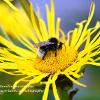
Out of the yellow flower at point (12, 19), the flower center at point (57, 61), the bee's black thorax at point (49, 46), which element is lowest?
the flower center at point (57, 61)

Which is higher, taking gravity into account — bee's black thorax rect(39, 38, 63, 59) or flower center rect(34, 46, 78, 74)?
bee's black thorax rect(39, 38, 63, 59)

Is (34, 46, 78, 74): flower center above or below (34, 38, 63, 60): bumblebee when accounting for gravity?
below

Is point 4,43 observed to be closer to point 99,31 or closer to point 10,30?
point 10,30

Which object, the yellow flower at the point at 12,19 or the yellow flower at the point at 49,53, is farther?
the yellow flower at the point at 12,19

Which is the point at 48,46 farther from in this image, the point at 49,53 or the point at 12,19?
the point at 12,19

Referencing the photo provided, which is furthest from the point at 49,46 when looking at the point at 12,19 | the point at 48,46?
the point at 12,19

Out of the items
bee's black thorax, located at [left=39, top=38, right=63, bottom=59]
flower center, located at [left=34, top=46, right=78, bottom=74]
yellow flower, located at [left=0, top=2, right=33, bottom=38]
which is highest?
yellow flower, located at [left=0, top=2, right=33, bottom=38]

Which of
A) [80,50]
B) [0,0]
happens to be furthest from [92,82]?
[0,0]

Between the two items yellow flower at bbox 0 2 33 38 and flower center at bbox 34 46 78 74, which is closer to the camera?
Answer: flower center at bbox 34 46 78 74
